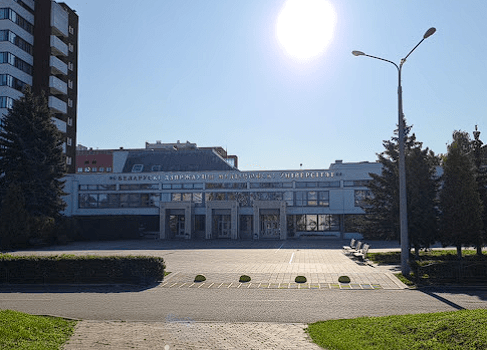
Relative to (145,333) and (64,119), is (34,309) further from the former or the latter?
(64,119)

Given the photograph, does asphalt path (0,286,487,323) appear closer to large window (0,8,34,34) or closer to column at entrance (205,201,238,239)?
column at entrance (205,201,238,239)

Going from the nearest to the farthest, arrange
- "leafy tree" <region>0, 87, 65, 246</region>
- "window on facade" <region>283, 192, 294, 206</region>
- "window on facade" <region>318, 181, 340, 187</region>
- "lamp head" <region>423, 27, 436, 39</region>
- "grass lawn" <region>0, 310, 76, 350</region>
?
"grass lawn" <region>0, 310, 76, 350</region> < "lamp head" <region>423, 27, 436, 39</region> < "leafy tree" <region>0, 87, 65, 246</region> < "window on facade" <region>318, 181, 340, 187</region> < "window on facade" <region>283, 192, 294, 206</region>

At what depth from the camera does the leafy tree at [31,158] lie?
43500 mm

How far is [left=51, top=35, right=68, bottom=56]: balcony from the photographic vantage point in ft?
195

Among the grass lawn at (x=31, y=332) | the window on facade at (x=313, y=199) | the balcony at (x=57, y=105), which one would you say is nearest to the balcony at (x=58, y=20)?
the balcony at (x=57, y=105)

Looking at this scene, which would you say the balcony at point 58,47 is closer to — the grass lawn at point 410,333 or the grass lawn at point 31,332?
the grass lawn at point 31,332

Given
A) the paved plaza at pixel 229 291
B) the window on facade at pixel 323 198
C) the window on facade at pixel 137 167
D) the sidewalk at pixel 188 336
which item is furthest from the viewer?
the window on facade at pixel 137 167

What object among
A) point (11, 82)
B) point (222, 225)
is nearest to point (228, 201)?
point (222, 225)

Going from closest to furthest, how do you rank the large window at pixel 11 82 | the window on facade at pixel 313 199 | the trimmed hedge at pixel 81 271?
the trimmed hedge at pixel 81 271
the large window at pixel 11 82
the window on facade at pixel 313 199

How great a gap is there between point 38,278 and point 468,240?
65.0ft

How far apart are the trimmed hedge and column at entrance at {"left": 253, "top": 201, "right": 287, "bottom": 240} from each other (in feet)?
124

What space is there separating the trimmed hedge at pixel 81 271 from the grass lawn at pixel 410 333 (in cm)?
1013

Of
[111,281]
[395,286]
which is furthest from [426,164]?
[111,281]

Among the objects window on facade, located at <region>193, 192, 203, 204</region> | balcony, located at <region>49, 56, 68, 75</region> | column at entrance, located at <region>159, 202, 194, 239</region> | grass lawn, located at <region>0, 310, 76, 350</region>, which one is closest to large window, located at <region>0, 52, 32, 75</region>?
balcony, located at <region>49, 56, 68, 75</region>
